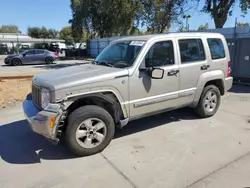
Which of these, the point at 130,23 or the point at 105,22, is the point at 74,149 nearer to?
the point at 130,23

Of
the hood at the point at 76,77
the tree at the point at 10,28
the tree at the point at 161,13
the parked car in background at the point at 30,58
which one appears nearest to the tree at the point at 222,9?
the tree at the point at 161,13

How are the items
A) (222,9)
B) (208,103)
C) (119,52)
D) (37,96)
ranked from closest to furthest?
(37,96), (119,52), (208,103), (222,9)

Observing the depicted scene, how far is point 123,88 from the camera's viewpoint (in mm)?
4094

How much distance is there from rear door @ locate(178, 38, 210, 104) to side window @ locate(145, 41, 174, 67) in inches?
9.3

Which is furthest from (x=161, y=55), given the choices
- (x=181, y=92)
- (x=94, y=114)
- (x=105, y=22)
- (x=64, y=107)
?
(x=105, y=22)

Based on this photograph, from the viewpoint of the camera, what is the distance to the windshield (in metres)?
4.34

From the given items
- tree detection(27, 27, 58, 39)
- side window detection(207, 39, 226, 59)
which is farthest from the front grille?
tree detection(27, 27, 58, 39)

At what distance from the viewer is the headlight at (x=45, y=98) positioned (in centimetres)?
366

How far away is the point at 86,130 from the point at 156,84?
5.07 feet

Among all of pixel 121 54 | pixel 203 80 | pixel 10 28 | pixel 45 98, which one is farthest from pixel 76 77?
pixel 10 28

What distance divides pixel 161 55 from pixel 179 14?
70.0 feet

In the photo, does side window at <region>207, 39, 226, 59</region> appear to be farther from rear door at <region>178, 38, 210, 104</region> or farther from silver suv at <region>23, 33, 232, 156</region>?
rear door at <region>178, 38, 210, 104</region>

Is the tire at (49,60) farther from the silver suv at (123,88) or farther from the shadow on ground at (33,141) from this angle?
the silver suv at (123,88)

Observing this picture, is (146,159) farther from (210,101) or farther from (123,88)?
(210,101)
